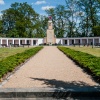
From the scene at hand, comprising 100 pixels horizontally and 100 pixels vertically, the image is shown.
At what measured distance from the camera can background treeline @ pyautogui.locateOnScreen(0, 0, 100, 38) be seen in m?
67.1

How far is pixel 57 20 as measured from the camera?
2933 inches

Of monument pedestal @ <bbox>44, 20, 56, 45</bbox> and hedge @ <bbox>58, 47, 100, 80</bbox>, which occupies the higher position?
monument pedestal @ <bbox>44, 20, 56, 45</bbox>

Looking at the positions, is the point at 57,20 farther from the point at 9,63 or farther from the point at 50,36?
the point at 9,63

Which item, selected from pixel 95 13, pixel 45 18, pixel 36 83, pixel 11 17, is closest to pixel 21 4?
pixel 11 17

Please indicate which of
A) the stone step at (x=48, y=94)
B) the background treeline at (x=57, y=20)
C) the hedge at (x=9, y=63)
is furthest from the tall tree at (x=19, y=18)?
the stone step at (x=48, y=94)

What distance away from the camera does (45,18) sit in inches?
3041

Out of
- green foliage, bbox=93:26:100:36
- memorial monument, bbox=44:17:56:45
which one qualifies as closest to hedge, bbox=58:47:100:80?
green foliage, bbox=93:26:100:36

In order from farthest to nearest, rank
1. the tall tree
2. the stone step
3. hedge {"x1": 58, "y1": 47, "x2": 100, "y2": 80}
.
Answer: the tall tree
hedge {"x1": 58, "y1": 47, "x2": 100, "y2": 80}
the stone step

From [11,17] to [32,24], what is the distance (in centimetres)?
654

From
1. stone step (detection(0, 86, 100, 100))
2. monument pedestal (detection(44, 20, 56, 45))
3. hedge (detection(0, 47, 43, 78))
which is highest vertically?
monument pedestal (detection(44, 20, 56, 45))

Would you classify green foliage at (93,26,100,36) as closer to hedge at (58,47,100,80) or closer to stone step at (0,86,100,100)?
hedge at (58,47,100,80)

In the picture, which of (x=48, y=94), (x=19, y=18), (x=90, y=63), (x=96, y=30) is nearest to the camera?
(x=48, y=94)

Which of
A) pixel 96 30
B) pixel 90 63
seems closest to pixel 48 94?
pixel 90 63

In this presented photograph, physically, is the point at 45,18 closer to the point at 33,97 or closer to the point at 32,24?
the point at 32,24
